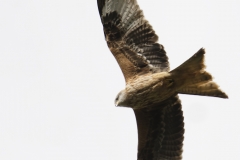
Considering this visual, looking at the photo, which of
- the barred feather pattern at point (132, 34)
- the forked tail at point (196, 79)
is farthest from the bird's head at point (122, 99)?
the forked tail at point (196, 79)

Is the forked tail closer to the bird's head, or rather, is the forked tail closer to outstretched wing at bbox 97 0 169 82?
outstretched wing at bbox 97 0 169 82

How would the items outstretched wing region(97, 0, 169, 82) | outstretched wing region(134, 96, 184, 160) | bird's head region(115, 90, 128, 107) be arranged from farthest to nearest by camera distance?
1. outstretched wing region(134, 96, 184, 160)
2. outstretched wing region(97, 0, 169, 82)
3. bird's head region(115, 90, 128, 107)

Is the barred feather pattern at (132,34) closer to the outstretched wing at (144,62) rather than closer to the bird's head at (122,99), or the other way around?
the outstretched wing at (144,62)

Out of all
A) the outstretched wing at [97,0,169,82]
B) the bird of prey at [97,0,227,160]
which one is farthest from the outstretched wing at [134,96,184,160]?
the outstretched wing at [97,0,169,82]

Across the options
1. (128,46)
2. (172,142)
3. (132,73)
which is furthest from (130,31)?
(172,142)

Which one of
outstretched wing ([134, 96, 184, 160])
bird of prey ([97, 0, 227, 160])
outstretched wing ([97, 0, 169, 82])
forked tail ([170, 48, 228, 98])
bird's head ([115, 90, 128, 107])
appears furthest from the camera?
outstretched wing ([134, 96, 184, 160])

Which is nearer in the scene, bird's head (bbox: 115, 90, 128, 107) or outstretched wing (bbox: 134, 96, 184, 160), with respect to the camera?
bird's head (bbox: 115, 90, 128, 107)

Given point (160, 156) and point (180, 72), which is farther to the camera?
point (160, 156)

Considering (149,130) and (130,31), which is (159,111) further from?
(130,31)
